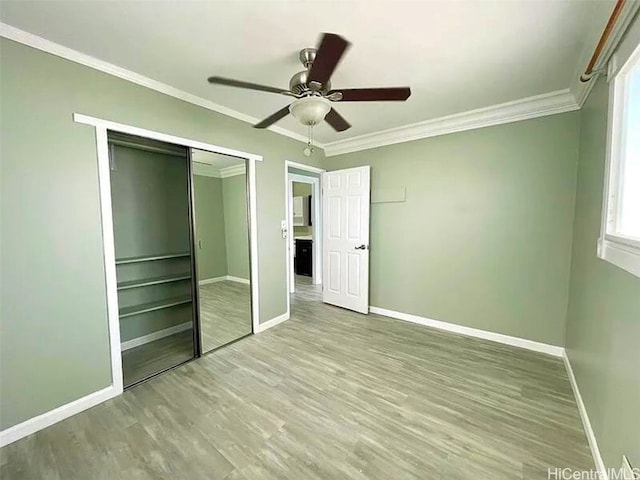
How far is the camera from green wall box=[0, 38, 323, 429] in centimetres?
165

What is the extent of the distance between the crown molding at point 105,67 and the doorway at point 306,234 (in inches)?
91.2

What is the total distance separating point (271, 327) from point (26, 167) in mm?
2662

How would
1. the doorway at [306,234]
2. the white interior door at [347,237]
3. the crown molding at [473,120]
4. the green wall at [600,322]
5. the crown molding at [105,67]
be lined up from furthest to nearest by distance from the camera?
the doorway at [306,234] < the white interior door at [347,237] < the crown molding at [473,120] < the crown molding at [105,67] < the green wall at [600,322]

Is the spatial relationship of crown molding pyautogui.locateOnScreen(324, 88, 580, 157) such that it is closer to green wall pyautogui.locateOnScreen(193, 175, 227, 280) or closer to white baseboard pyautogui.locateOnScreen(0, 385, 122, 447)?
green wall pyautogui.locateOnScreen(193, 175, 227, 280)

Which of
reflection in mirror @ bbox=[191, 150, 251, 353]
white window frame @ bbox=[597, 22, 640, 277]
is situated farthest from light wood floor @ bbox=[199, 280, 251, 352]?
white window frame @ bbox=[597, 22, 640, 277]

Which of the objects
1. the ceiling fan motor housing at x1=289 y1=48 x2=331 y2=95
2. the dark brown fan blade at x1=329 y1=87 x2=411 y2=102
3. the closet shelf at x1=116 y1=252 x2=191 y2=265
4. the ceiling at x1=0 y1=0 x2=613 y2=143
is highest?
the ceiling at x1=0 y1=0 x2=613 y2=143

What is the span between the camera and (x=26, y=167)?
66.6 inches

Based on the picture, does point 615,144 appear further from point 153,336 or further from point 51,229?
point 153,336

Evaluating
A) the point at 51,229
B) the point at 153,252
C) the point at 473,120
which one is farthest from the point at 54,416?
the point at 473,120

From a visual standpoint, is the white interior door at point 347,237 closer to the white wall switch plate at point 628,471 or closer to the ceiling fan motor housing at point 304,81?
the ceiling fan motor housing at point 304,81

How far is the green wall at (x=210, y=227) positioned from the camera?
9.24 ft

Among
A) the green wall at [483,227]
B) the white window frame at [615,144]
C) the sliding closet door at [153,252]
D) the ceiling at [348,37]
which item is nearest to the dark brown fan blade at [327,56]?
the ceiling at [348,37]

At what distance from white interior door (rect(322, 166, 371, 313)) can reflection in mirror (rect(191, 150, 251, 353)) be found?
4.68 feet

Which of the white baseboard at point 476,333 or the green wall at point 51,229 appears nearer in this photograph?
the green wall at point 51,229
